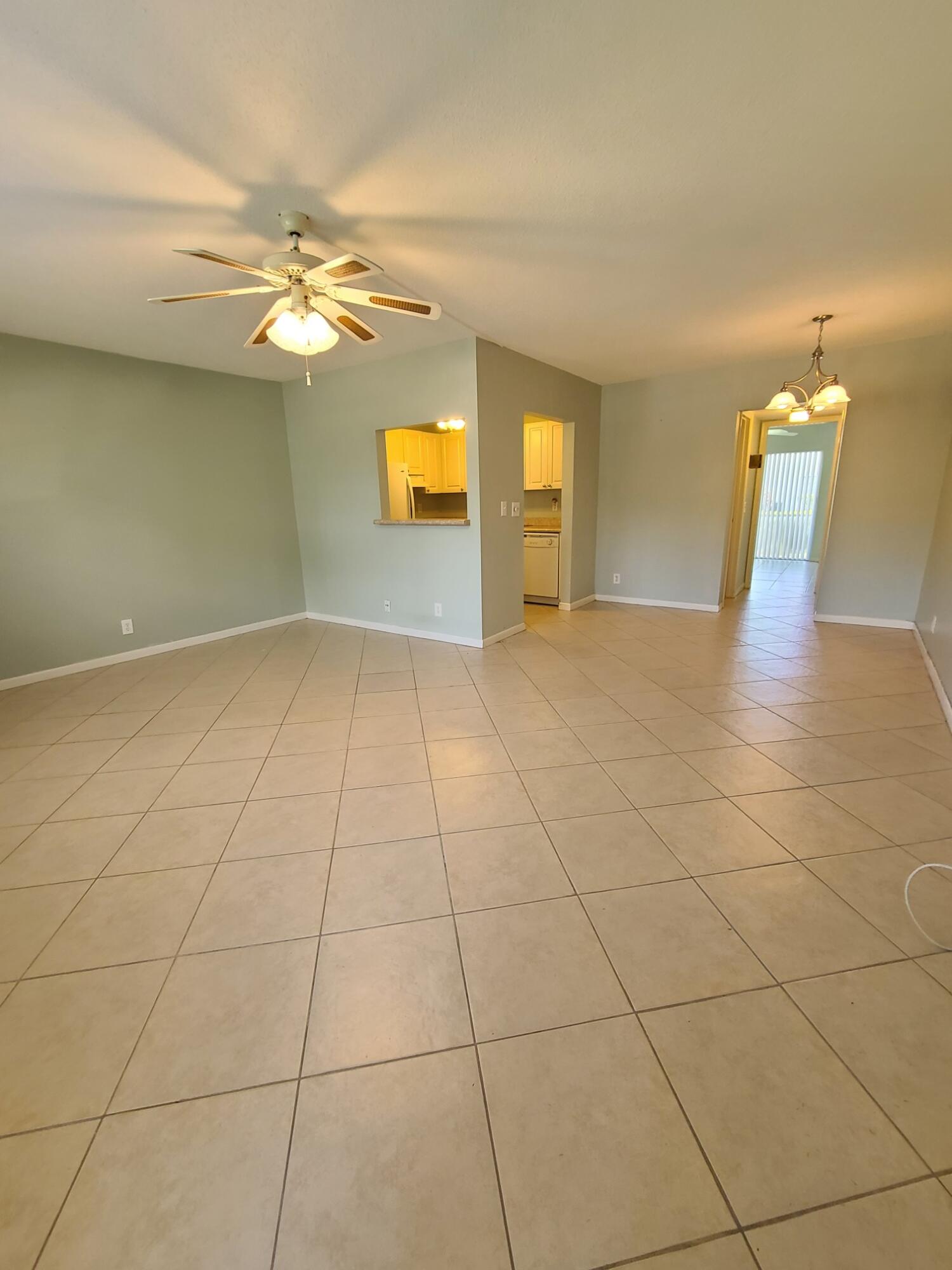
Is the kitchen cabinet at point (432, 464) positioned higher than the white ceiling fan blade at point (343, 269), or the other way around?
the white ceiling fan blade at point (343, 269)

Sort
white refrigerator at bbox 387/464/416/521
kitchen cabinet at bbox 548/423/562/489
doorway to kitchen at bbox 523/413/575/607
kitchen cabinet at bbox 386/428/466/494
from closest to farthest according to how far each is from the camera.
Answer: white refrigerator at bbox 387/464/416/521 < doorway to kitchen at bbox 523/413/575/607 < kitchen cabinet at bbox 548/423/562/489 < kitchen cabinet at bbox 386/428/466/494

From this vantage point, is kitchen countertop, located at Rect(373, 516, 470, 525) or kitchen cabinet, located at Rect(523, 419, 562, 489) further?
kitchen cabinet, located at Rect(523, 419, 562, 489)

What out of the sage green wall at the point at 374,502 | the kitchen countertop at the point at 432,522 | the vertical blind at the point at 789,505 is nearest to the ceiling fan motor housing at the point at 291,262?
the sage green wall at the point at 374,502

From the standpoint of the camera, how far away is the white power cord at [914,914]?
1421mm

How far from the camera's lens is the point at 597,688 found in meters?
3.34

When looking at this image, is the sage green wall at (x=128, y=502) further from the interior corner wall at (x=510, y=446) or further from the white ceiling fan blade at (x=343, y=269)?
the white ceiling fan blade at (x=343, y=269)

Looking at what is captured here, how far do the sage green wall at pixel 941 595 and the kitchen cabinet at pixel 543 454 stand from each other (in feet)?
10.9

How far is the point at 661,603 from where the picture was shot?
5.67 metres

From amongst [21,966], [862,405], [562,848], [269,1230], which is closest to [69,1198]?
[269,1230]

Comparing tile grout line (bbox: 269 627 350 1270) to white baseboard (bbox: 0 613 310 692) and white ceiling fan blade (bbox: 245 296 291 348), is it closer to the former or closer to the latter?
white ceiling fan blade (bbox: 245 296 291 348)

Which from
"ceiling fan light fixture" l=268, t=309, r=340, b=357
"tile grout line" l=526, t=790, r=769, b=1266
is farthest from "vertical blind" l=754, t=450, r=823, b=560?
"tile grout line" l=526, t=790, r=769, b=1266

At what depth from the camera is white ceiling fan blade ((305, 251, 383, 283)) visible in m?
1.79

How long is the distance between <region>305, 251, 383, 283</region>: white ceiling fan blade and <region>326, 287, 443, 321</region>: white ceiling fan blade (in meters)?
0.06

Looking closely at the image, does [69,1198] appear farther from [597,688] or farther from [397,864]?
[597,688]
